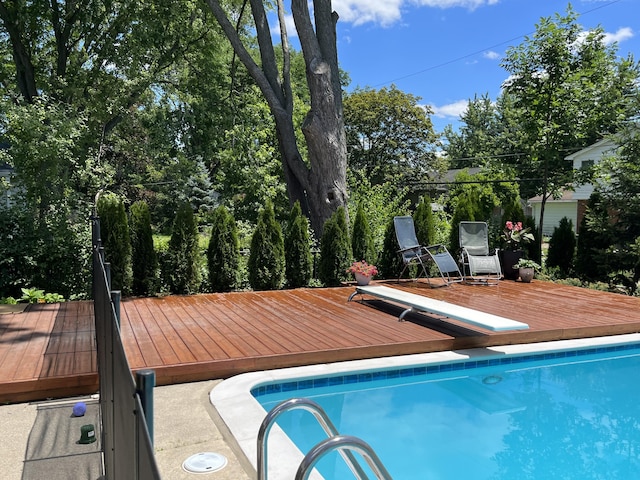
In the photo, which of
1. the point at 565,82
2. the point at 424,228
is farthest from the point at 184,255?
the point at 565,82

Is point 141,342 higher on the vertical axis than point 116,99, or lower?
lower

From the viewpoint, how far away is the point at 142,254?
24.1 ft

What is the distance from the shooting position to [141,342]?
4914 mm

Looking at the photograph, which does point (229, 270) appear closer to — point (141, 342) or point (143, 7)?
point (141, 342)

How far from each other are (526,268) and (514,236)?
1.97 ft

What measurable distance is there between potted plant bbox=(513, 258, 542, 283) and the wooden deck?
42.3 inches

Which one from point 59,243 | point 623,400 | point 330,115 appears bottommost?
point 623,400

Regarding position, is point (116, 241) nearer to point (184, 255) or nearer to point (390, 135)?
point (184, 255)

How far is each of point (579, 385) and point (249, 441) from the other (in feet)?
11.3

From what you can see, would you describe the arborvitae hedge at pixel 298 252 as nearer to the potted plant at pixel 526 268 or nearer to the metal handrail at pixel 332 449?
the potted plant at pixel 526 268

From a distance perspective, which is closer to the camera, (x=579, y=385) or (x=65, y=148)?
(x=579, y=385)

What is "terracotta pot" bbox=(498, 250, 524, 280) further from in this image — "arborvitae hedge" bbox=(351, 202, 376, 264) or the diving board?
the diving board

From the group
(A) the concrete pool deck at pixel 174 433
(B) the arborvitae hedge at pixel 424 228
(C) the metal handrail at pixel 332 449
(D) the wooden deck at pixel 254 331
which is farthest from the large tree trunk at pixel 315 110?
(C) the metal handrail at pixel 332 449

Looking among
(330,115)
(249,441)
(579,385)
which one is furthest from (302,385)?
(330,115)
